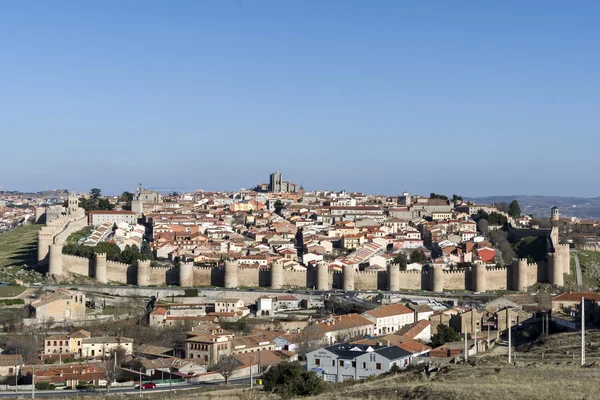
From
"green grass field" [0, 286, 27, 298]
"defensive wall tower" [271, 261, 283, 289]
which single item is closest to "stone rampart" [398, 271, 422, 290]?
"defensive wall tower" [271, 261, 283, 289]

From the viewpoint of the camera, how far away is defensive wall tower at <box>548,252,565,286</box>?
42.4 meters

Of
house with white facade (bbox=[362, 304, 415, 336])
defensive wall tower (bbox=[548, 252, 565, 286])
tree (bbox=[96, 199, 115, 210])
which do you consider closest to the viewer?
house with white facade (bbox=[362, 304, 415, 336])

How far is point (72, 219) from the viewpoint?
5712 cm

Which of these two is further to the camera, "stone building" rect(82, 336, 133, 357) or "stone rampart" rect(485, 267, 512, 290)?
"stone rampart" rect(485, 267, 512, 290)

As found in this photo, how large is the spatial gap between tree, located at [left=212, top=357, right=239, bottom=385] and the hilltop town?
83 mm

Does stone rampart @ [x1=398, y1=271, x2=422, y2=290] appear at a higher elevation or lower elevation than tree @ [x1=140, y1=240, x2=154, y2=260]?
lower

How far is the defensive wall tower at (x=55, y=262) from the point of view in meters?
42.2

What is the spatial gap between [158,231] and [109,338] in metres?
24.2

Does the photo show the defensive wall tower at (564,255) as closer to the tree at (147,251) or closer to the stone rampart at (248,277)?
the stone rampart at (248,277)

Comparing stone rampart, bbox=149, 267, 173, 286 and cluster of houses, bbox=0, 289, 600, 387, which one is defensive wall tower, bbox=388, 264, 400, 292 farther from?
stone rampart, bbox=149, 267, 173, 286

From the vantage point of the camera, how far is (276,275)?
139 feet

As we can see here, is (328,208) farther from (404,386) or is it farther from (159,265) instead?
(404,386)

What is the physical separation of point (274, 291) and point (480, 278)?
855 cm

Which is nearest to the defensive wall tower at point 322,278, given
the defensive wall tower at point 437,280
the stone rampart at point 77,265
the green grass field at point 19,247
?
the defensive wall tower at point 437,280
